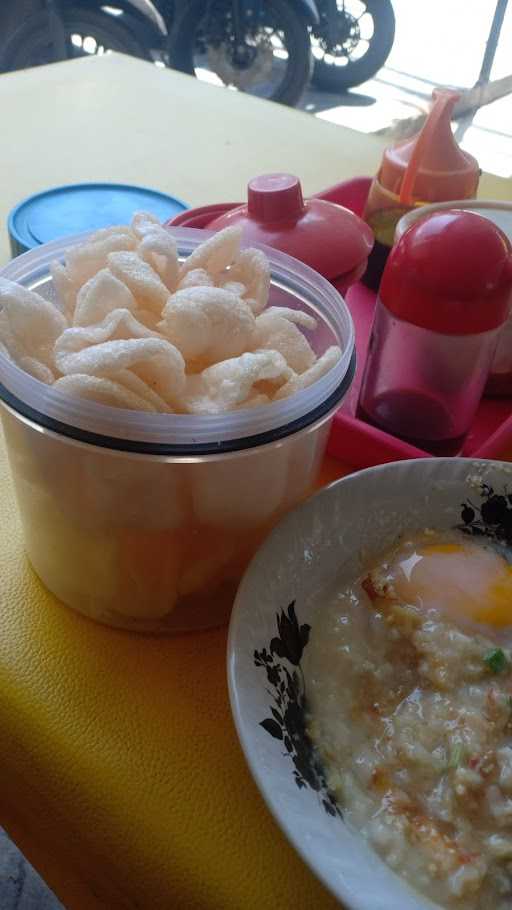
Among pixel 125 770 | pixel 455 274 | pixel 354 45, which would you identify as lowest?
pixel 125 770

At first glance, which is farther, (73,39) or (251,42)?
(251,42)

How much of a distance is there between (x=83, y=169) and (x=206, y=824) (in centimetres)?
90

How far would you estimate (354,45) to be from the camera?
10.4 feet

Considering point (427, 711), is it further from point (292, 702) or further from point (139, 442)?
point (139, 442)

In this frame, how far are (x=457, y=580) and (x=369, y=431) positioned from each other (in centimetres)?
15

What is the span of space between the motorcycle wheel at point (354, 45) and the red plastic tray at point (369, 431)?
2772 mm

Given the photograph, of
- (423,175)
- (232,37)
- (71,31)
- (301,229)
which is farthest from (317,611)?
(232,37)

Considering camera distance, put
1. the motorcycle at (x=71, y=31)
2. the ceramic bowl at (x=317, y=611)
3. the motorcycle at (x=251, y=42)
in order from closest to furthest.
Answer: the ceramic bowl at (x=317, y=611) < the motorcycle at (x=71, y=31) < the motorcycle at (x=251, y=42)

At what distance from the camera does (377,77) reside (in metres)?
3.31

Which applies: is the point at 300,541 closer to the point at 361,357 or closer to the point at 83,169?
the point at 361,357

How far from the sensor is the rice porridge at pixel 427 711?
35 cm

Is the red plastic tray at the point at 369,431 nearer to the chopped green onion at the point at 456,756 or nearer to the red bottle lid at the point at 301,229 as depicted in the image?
the red bottle lid at the point at 301,229

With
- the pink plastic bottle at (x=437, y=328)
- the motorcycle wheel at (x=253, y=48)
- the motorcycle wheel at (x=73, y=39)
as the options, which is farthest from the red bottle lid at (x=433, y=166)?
the motorcycle wheel at (x=253, y=48)

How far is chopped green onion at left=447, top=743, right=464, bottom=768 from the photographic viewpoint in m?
0.38
